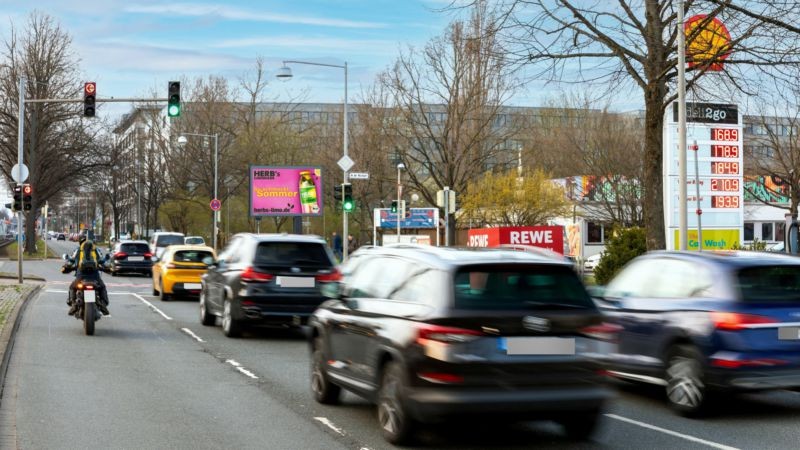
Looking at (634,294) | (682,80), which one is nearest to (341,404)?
(634,294)

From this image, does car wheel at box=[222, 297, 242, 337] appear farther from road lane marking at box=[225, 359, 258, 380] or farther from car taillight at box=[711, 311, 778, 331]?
car taillight at box=[711, 311, 778, 331]

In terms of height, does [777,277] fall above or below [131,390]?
above

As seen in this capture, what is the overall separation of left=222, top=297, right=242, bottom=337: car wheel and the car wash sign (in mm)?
26198

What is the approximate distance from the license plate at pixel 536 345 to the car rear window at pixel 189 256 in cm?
1871

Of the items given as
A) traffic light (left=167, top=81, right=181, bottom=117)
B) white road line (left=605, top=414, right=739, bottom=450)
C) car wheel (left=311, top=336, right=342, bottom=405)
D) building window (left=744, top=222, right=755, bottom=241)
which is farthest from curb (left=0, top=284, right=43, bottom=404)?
building window (left=744, top=222, right=755, bottom=241)

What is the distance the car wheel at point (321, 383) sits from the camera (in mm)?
9844

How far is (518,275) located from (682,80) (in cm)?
1409

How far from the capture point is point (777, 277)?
957cm

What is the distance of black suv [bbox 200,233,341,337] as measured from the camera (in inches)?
637

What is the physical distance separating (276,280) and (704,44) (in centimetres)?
1128

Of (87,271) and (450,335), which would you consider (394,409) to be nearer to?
(450,335)

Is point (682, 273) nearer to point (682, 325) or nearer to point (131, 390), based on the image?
point (682, 325)

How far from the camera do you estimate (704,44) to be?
72.4 ft

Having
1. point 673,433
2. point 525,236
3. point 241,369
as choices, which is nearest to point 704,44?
point 241,369
